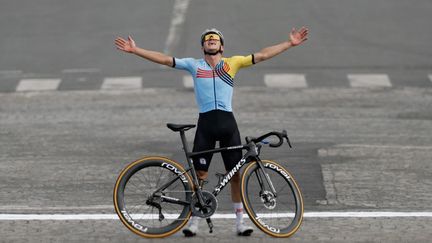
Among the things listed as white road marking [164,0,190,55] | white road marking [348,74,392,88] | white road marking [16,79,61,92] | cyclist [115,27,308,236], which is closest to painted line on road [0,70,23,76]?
white road marking [16,79,61,92]

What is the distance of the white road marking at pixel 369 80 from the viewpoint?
22281mm

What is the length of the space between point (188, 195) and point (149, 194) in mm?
445

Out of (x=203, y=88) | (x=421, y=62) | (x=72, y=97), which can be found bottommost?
(x=421, y=62)

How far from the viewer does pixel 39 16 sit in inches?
1150

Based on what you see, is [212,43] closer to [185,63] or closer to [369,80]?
[185,63]

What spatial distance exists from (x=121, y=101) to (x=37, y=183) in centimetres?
638

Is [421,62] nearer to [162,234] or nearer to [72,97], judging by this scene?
[72,97]

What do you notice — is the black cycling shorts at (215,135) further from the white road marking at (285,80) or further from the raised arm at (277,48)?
the white road marking at (285,80)

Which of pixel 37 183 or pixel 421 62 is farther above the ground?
pixel 37 183

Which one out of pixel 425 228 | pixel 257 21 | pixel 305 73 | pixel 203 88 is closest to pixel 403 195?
pixel 425 228

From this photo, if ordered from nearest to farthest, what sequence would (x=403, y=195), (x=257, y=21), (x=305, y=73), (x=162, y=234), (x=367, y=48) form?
(x=162, y=234), (x=403, y=195), (x=305, y=73), (x=367, y=48), (x=257, y=21)

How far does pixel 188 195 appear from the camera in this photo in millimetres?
11531

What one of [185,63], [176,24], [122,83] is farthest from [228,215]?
[176,24]

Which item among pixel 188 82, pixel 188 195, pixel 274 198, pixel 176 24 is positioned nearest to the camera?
pixel 188 195
